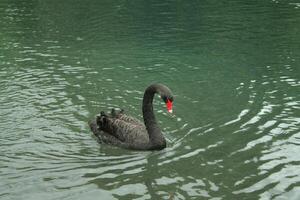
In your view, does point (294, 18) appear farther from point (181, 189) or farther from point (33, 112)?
point (181, 189)

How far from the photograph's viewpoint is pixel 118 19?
32.2 metres

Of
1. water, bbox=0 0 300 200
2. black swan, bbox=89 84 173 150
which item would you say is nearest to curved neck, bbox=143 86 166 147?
black swan, bbox=89 84 173 150

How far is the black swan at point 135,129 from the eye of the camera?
1199 centimetres

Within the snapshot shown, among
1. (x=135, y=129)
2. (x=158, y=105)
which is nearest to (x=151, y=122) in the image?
(x=135, y=129)

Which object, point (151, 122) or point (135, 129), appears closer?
point (151, 122)

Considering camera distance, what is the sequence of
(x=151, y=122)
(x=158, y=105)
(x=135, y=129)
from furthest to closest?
(x=158, y=105) → (x=135, y=129) → (x=151, y=122)

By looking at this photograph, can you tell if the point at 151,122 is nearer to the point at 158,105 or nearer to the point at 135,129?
the point at 135,129

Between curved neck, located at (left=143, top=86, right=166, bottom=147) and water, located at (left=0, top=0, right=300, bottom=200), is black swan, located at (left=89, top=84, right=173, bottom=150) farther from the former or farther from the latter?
water, located at (left=0, top=0, right=300, bottom=200)

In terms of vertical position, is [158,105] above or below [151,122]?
Answer: below

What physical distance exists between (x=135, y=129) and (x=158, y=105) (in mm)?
3099

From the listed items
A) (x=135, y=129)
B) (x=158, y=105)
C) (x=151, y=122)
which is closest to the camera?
(x=151, y=122)

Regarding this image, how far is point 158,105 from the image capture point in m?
15.6

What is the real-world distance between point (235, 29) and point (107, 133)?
657 inches

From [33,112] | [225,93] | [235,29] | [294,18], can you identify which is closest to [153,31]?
[235,29]
